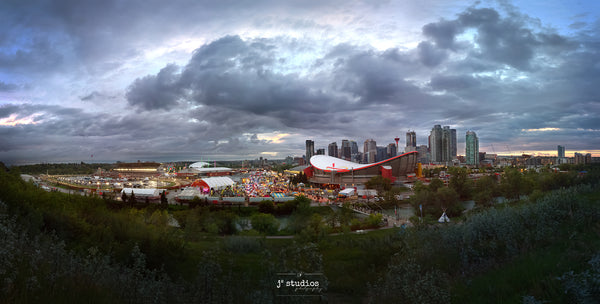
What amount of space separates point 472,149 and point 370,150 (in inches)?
1411

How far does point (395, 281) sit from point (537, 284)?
1.73 meters

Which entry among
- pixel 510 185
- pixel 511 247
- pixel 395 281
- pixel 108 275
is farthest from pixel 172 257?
pixel 510 185

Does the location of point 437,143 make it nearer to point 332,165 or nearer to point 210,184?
point 332,165

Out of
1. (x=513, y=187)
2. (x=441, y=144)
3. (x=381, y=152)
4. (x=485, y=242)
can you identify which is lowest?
(x=513, y=187)

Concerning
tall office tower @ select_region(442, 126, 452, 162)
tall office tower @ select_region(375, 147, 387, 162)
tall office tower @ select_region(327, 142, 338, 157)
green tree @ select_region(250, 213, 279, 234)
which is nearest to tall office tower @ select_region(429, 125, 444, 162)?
tall office tower @ select_region(442, 126, 452, 162)

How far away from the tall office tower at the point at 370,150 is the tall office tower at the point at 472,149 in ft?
104

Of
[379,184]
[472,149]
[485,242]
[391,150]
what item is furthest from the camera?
[391,150]

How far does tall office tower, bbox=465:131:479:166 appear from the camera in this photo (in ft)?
297

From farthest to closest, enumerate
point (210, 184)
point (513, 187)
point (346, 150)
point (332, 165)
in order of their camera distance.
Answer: point (346, 150) → point (332, 165) → point (210, 184) → point (513, 187)

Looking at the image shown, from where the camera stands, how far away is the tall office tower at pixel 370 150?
111675 mm

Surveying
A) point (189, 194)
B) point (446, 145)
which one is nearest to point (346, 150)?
point (446, 145)

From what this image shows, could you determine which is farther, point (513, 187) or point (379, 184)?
point (379, 184)

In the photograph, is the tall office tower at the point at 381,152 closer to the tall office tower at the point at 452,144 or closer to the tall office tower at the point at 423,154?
the tall office tower at the point at 423,154

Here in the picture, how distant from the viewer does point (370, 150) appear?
11531 cm
